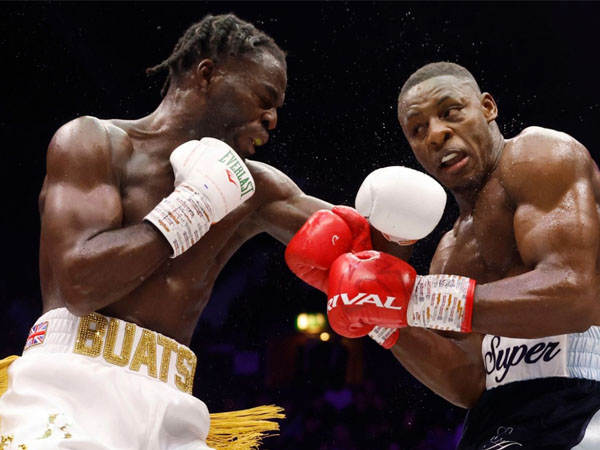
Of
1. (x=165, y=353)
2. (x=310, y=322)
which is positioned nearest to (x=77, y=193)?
(x=165, y=353)

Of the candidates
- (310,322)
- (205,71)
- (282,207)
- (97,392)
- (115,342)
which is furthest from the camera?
(310,322)

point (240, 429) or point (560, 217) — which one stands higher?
point (560, 217)

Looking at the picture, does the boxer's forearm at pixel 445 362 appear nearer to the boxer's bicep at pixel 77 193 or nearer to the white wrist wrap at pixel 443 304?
the white wrist wrap at pixel 443 304

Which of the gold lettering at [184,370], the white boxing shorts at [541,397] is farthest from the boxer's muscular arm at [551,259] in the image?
the gold lettering at [184,370]

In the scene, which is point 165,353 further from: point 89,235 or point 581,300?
point 581,300

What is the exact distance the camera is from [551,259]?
1825 mm

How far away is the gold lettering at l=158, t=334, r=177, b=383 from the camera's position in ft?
6.39

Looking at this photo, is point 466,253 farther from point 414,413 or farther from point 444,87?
point 414,413

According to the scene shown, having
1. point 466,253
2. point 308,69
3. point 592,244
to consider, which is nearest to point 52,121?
point 308,69

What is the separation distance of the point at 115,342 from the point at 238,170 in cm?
57

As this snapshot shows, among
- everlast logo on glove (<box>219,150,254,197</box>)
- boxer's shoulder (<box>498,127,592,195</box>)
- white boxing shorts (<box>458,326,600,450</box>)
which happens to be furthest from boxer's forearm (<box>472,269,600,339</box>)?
everlast logo on glove (<box>219,150,254,197</box>)

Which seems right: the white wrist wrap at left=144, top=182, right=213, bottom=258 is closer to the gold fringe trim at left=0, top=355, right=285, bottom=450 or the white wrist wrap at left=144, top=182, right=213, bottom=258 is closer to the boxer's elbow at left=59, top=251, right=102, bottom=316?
the boxer's elbow at left=59, top=251, right=102, bottom=316

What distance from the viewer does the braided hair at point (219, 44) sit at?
2.36 m

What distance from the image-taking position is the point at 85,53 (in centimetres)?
498
